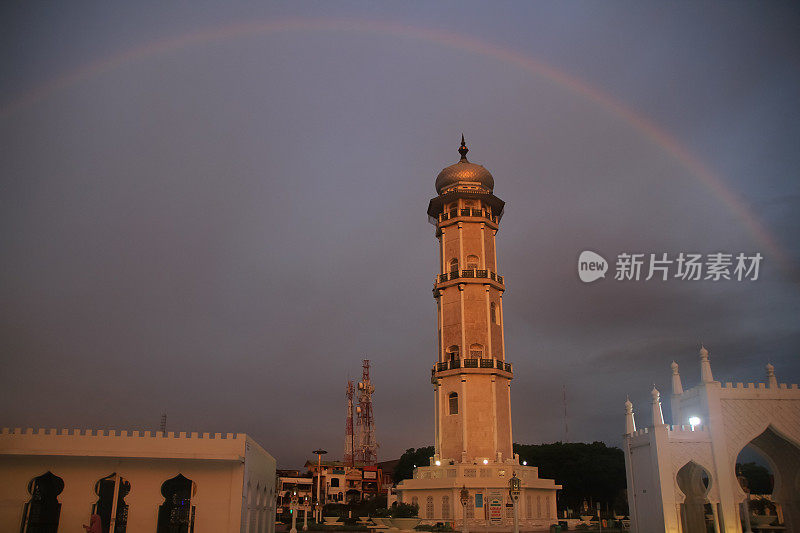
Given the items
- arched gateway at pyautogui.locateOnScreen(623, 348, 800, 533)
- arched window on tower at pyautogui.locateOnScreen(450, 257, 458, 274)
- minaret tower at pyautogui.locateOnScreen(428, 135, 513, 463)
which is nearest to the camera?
arched gateway at pyautogui.locateOnScreen(623, 348, 800, 533)

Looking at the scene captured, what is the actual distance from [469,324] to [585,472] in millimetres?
31152

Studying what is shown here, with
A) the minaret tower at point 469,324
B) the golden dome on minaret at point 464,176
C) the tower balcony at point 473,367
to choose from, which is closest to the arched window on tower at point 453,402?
the minaret tower at point 469,324

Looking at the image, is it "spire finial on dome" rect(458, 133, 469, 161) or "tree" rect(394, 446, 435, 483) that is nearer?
"spire finial on dome" rect(458, 133, 469, 161)

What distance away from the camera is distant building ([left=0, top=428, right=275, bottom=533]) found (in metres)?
25.8

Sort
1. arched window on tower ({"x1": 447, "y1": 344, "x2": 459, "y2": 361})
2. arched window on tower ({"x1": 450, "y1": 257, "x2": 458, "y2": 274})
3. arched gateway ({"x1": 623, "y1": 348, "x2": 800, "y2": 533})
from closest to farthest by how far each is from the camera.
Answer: arched gateway ({"x1": 623, "y1": 348, "x2": 800, "y2": 533}) < arched window on tower ({"x1": 447, "y1": 344, "x2": 459, "y2": 361}) < arched window on tower ({"x1": 450, "y1": 257, "x2": 458, "y2": 274})

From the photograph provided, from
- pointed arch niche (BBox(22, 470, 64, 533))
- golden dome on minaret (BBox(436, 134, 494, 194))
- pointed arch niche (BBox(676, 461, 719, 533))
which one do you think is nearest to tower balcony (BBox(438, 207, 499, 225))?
golden dome on minaret (BBox(436, 134, 494, 194))

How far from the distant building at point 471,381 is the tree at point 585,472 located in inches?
948

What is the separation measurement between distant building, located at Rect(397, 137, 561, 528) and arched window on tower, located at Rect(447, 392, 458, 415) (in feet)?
0.25

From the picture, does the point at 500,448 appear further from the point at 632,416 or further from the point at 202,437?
the point at 202,437

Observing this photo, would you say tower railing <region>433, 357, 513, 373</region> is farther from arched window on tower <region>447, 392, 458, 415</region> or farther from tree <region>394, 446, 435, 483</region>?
tree <region>394, 446, 435, 483</region>

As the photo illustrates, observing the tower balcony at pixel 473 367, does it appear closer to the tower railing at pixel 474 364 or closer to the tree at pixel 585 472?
the tower railing at pixel 474 364

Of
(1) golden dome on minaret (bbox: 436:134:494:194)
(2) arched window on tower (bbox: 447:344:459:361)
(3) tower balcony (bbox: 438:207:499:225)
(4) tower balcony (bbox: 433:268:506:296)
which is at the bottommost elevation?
(2) arched window on tower (bbox: 447:344:459:361)

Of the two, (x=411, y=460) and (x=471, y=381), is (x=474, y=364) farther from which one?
(x=411, y=460)

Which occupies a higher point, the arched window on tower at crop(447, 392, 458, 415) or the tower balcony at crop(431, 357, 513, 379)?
the tower balcony at crop(431, 357, 513, 379)
